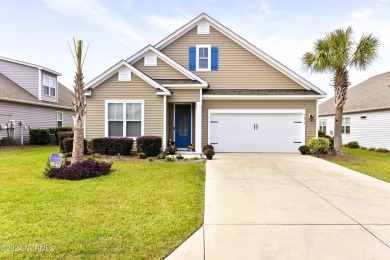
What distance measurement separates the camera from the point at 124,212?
14.8 ft

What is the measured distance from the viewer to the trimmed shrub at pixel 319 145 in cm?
1259

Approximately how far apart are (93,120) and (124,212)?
8.96 m

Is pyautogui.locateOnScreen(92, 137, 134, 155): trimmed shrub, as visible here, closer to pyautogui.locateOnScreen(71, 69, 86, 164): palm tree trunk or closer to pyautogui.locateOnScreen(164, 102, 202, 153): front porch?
pyautogui.locateOnScreen(164, 102, 202, 153): front porch

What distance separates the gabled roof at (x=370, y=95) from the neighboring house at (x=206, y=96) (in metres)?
7.20

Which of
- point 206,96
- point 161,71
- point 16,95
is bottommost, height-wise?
point 206,96

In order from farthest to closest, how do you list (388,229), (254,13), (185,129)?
(254,13) → (185,129) → (388,229)

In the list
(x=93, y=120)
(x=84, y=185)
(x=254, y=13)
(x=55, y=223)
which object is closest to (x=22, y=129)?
(x=93, y=120)

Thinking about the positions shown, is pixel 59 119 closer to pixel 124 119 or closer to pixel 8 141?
pixel 8 141

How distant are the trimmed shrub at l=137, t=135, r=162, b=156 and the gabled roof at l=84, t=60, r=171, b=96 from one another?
236 centimetres

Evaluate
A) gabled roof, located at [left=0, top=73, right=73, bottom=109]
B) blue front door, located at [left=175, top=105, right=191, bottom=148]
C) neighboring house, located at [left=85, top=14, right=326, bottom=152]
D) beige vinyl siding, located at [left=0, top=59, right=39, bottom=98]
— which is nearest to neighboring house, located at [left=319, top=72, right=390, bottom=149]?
neighboring house, located at [left=85, top=14, right=326, bottom=152]

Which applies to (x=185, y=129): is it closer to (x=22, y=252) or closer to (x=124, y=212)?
(x=124, y=212)

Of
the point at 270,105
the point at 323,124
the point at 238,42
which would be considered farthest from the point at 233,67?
the point at 323,124

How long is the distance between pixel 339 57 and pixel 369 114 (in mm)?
8659

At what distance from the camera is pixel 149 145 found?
1136cm
